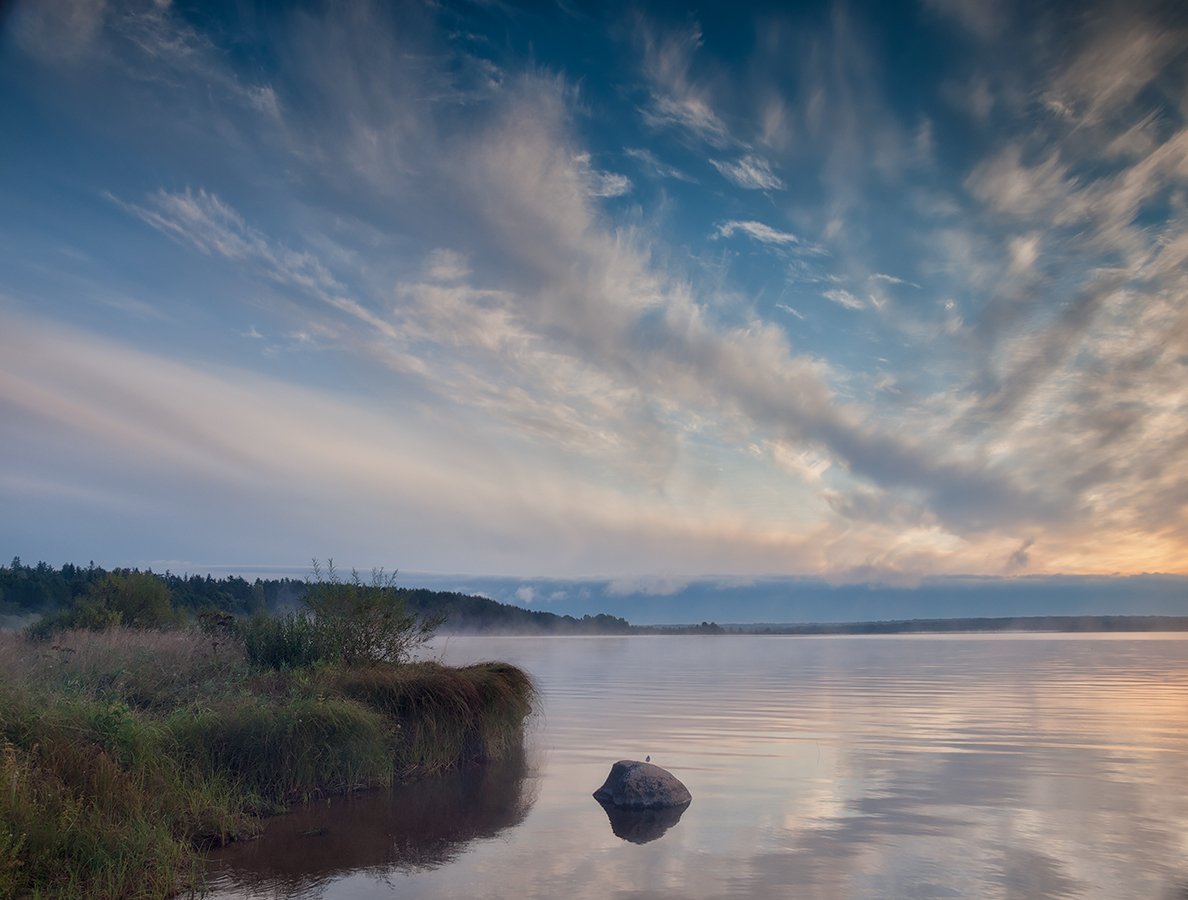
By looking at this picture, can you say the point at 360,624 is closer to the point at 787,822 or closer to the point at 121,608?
the point at 787,822

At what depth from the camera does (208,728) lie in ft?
45.8

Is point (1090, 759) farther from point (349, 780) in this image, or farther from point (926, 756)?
point (349, 780)

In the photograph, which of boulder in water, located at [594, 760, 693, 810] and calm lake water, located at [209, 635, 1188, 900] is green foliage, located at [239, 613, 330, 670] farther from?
boulder in water, located at [594, 760, 693, 810]

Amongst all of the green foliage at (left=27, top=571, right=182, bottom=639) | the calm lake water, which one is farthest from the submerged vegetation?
the green foliage at (left=27, top=571, right=182, bottom=639)

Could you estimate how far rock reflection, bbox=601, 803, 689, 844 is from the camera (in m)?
12.5

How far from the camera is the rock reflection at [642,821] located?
12.5 metres

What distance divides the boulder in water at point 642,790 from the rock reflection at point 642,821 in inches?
4.0

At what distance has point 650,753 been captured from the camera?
19.6 metres

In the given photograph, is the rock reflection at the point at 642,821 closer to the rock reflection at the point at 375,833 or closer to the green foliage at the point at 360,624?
the rock reflection at the point at 375,833

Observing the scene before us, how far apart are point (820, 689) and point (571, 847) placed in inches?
1130

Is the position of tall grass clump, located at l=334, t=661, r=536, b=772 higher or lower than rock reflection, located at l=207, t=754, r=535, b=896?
higher

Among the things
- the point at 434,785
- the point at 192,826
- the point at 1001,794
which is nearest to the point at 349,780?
the point at 434,785

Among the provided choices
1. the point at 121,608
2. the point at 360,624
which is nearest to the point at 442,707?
the point at 360,624

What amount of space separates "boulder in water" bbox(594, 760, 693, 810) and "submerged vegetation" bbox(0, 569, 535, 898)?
4228 mm
